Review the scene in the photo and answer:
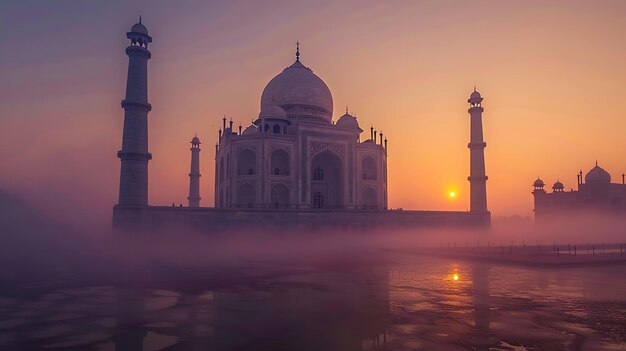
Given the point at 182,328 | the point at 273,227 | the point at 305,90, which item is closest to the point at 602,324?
the point at 182,328

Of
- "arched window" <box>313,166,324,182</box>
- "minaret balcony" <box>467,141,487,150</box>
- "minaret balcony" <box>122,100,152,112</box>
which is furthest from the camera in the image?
"arched window" <box>313,166,324,182</box>

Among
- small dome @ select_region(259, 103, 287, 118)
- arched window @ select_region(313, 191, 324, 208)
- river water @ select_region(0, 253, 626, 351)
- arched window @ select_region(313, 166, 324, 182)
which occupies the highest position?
small dome @ select_region(259, 103, 287, 118)

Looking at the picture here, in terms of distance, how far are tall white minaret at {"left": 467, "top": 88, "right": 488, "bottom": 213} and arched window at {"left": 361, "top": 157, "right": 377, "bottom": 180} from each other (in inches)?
341

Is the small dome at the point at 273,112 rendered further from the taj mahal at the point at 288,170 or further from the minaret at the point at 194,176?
the minaret at the point at 194,176

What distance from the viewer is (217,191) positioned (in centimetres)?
4469

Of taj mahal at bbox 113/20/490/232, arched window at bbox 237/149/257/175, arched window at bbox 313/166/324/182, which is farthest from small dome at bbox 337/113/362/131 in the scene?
arched window at bbox 237/149/257/175

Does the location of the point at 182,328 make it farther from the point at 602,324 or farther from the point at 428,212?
the point at 428,212

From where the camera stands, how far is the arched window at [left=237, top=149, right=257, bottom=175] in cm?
3928

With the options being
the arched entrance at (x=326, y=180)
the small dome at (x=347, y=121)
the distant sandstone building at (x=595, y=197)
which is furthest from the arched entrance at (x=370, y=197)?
the distant sandstone building at (x=595, y=197)

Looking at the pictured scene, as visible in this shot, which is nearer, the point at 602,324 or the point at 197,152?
the point at 602,324

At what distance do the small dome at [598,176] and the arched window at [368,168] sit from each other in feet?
81.1

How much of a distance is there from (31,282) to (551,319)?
1399 centimetres

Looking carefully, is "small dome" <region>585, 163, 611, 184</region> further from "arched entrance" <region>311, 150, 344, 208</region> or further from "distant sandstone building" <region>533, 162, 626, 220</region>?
"arched entrance" <region>311, 150, 344, 208</region>

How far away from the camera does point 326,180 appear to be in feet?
136
